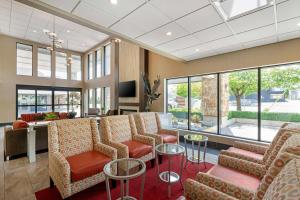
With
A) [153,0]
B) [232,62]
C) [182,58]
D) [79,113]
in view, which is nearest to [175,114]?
[182,58]

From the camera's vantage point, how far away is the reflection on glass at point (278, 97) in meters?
3.53

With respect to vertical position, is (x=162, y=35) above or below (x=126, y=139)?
above

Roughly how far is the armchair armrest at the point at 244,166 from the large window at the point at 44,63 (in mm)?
10480

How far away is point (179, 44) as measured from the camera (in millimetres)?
3723

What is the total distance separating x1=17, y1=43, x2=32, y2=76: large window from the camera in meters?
8.33

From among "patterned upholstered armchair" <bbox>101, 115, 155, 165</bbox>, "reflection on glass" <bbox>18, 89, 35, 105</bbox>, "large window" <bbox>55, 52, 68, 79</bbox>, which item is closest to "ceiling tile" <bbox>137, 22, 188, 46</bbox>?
"patterned upholstered armchair" <bbox>101, 115, 155, 165</bbox>

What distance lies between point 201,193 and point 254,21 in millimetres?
2838

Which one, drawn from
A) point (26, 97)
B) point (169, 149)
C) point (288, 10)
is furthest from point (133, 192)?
point (26, 97)

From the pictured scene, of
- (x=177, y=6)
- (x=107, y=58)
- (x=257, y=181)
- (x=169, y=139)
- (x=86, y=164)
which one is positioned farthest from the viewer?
(x=107, y=58)

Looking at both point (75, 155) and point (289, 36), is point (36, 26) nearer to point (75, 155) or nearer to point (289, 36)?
point (75, 155)

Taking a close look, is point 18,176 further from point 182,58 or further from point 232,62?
point 232,62

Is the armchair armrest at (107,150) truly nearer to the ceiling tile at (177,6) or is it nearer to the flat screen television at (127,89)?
the ceiling tile at (177,6)

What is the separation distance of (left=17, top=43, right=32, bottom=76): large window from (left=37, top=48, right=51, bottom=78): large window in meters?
0.46

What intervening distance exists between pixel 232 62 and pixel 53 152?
4.58 m
